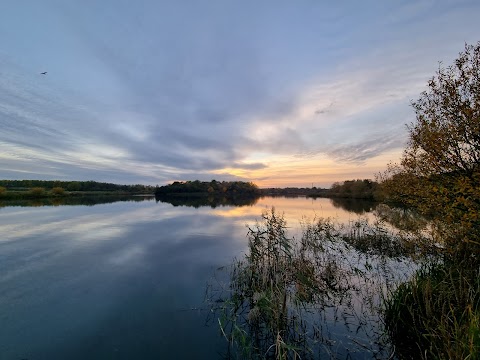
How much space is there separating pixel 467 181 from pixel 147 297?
34.9 feet

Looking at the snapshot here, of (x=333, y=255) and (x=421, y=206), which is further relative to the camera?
(x=333, y=255)

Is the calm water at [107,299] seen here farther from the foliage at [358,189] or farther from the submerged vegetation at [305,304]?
the foliage at [358,189]

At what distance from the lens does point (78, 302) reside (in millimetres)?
7738

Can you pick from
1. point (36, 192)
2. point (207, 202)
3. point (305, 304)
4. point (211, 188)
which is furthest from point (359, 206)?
point (211, 188)

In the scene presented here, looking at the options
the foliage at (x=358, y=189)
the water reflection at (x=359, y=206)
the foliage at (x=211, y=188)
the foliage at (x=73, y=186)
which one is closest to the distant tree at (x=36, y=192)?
the foliage at (x=73, y=186)

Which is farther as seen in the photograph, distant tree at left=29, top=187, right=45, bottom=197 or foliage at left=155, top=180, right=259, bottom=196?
foliage at left=155, top=180, right=259, bottom=196

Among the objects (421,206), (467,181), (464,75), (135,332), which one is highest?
(464,75)

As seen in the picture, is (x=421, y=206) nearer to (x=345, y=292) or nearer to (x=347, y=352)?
(x=345, y=292)

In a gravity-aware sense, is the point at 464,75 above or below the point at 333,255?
above

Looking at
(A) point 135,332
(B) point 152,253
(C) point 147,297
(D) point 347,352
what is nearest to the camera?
(D) point 347,352

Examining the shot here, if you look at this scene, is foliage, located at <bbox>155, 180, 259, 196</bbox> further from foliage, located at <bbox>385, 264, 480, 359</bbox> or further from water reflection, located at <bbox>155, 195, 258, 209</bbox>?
foliage, located at <bbox>385, 264, 480, 359</bbox>

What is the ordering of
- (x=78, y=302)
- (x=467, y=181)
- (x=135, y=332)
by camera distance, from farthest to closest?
1. (x=78, y=302)
2. (x=467, y=181)
3. (x=135, y=332)

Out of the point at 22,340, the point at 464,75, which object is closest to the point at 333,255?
the point at 464,75

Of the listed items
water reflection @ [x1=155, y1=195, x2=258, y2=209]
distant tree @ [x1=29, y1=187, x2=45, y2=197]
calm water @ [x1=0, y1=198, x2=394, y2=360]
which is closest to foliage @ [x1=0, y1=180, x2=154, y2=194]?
distant tree @ [x1=29, y1=187, x2=45, y2=197]
